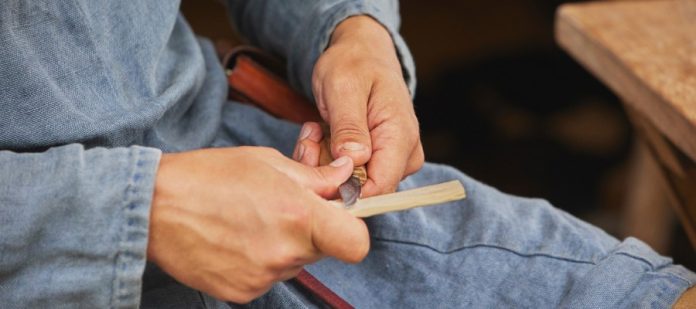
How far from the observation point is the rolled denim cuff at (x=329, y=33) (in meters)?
0.90

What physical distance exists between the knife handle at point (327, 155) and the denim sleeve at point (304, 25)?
0.13 m

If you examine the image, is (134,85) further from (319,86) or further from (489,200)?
(489,200)

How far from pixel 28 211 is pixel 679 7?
0.92m

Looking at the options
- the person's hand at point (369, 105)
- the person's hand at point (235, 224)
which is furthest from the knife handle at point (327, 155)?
the person's hand at point (235, 224)

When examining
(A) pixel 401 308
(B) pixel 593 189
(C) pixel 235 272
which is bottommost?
(B) pixel 593 189

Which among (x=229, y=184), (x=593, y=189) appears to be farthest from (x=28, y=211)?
(x=593, y=189)

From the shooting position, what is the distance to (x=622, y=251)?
2.47 feet

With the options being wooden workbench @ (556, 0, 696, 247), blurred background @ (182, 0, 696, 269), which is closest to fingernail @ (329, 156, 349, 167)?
wooden workbench @ (556, 0, 696, 247)

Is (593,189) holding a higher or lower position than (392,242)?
lower

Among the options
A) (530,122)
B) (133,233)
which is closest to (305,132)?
(133,233)

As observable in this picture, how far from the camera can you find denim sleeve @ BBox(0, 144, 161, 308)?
1.82 ft

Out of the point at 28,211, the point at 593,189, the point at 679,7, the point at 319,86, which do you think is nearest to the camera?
the point at 28,211

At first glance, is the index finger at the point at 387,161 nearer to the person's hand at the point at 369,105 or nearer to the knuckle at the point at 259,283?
the person's hand at the point at 369,105

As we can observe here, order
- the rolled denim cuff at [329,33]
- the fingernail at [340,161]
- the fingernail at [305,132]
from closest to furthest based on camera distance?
the fingernail at [340,161] < the fingernail at [305,132] < the rolled denim cuff at [329,33]
